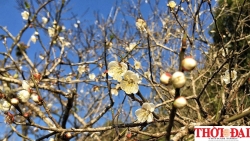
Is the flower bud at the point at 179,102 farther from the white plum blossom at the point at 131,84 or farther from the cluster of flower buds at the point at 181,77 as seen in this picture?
the white plum blossom at the point at 131,84

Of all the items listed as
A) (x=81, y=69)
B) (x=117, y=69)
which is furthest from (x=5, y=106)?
(x=81, y=69)

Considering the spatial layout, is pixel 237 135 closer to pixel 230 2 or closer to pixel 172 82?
pixel 172 82

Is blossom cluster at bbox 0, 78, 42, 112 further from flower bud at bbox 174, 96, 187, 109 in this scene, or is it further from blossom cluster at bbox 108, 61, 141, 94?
flower bud at bbox 174, 96, 187, 109

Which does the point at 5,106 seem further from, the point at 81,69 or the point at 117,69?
the point at 81,69

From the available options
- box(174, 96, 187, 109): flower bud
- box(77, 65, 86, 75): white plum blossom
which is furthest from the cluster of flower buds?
box(77, 65, 86, 75): white plum blossom

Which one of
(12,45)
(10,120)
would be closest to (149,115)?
(10,120)

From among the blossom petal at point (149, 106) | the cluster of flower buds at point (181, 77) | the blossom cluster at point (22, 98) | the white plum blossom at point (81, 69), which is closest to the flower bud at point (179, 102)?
the cluster of flower buds at point (181, 77)
